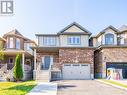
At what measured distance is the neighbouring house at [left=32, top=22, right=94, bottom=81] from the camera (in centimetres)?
3650

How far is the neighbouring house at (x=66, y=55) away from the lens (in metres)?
36.5

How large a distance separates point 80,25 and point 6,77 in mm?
14725

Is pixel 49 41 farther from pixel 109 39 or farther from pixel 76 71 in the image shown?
pixel 109 39

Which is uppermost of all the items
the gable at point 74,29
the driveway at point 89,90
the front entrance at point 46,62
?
the gable at point 74,29

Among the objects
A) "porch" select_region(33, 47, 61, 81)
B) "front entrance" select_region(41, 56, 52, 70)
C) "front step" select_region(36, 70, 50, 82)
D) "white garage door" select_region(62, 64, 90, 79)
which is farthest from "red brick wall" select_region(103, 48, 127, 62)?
"front step" select_region(36, 70, 50, 82)

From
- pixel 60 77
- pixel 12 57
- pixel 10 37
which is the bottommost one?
pixel 60 77

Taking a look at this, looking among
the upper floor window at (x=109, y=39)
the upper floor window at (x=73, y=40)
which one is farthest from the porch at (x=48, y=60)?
the upper floor window at (x=109, y=39)

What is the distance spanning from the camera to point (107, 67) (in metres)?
37.7

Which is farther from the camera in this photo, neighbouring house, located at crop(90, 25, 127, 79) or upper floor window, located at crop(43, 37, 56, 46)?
upper floor window, located at crop(43, 37, 56, 46)

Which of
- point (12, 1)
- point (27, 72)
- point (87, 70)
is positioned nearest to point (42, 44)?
point (27, 72)

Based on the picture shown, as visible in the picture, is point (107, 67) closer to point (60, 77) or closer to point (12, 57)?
point (60, 77)

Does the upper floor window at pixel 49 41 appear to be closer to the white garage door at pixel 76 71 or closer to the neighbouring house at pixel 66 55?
the neighbouring house at pixel 66 55

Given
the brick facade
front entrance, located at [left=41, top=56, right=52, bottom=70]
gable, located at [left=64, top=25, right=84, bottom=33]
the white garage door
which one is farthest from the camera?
gable, located at [left=64, top=25, right=84, bottom=33]

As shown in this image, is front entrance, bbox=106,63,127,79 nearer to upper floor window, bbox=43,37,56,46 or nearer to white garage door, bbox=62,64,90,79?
white garage door, bbox=62,64,90,79
